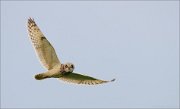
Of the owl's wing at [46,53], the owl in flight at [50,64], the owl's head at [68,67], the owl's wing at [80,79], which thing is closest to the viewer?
the owl's head at [68,67]

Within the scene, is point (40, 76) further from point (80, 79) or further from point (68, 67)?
point (80, 79)

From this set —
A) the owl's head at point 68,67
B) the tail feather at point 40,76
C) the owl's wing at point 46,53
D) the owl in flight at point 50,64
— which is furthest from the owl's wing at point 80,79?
the tail feather at point 40,76

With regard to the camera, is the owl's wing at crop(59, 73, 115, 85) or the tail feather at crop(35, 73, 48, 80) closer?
the tail feather at crop(35, 73, 48, 80)

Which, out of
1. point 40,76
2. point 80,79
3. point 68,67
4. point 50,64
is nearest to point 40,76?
point 40,76

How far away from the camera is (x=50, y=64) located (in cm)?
1758

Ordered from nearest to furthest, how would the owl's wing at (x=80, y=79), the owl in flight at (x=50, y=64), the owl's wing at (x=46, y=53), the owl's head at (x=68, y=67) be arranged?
the owl's head at (x=68, y=67), the owl in flight at (x=50, y=64), the owl's wing at (x=46, y=53), the owl's wing at (x=80, y=79)

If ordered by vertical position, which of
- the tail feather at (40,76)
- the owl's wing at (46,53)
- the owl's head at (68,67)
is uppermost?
the owl's wing at (46,53)

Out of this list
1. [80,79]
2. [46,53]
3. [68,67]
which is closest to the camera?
[68,67]

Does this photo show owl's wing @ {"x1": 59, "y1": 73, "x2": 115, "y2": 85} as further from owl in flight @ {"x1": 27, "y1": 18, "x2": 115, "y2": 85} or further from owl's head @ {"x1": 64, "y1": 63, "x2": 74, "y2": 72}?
owl's head @ {"x1": 64, "y1": 63, "x2": 74, "y2": 72}

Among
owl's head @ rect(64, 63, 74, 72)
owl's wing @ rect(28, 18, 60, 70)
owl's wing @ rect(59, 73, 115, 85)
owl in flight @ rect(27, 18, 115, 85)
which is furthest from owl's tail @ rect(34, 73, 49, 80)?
owl's wing @ rect(59, 73, 115, 85)

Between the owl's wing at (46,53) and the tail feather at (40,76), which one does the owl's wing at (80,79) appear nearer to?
the owl's wing at (46,53)

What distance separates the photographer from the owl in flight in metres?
16.9

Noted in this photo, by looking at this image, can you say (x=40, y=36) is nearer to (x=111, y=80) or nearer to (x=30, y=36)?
(x=30, y=36)

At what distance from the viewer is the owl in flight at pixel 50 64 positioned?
16928mm
